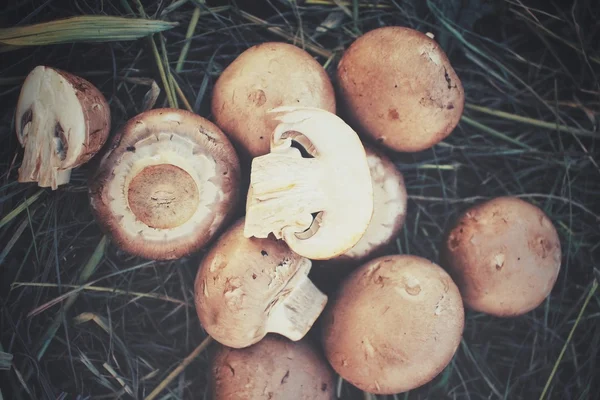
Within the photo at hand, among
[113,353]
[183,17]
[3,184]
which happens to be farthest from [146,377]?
[183,17]

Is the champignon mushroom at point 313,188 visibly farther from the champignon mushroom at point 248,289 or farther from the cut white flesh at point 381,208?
the cut white flesh at point 381,208

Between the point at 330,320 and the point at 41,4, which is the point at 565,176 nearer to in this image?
the point at 330,320

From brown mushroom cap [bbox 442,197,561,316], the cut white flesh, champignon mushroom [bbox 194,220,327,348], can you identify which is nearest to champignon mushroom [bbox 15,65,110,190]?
champignon mushroom [bbox 194,220,327,348]

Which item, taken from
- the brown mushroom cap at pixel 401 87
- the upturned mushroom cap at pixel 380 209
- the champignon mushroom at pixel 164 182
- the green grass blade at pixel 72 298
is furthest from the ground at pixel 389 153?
the brown mushroom cap at pixel 401 87

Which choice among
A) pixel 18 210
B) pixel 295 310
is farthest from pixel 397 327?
pixel 18 210

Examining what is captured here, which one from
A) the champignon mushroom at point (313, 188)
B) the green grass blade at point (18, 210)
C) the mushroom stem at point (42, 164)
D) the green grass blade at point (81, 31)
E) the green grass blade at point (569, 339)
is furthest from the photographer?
the green grass blade at point (569, 339)

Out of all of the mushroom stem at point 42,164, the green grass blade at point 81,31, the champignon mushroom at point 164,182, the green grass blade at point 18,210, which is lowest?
the green grass blade at point 18,210

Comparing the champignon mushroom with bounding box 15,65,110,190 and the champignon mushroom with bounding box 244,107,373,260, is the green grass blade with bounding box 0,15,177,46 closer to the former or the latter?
the champignon mushroom with bounding box 15,65,110,190

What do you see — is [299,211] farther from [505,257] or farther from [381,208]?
[505,257]
